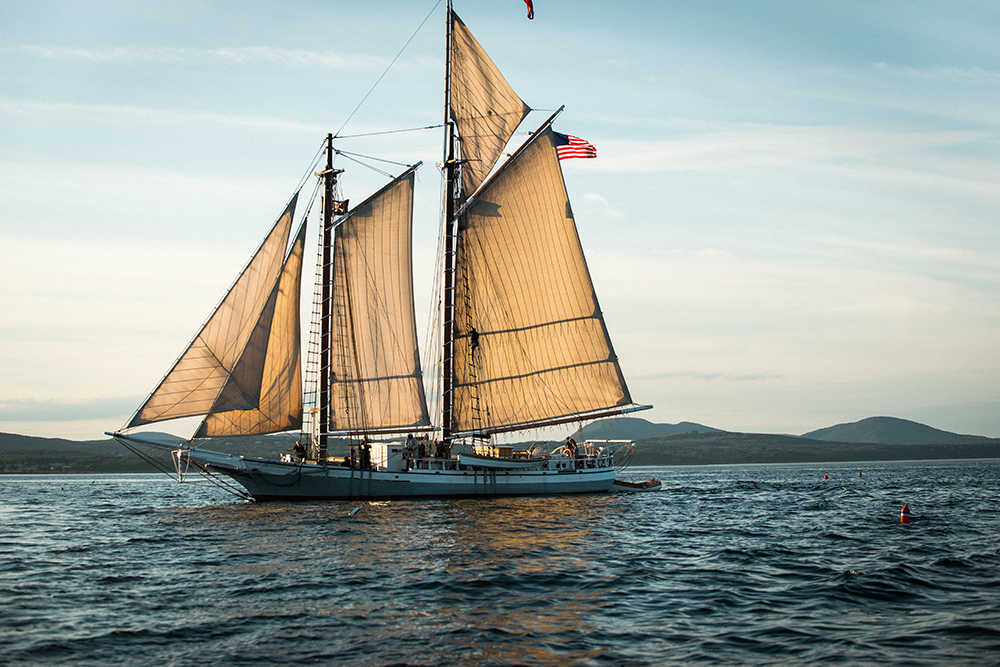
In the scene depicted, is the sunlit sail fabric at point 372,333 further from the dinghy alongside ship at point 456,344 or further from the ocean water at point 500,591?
the ocean water at point 500,591

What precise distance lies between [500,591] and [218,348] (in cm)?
3159

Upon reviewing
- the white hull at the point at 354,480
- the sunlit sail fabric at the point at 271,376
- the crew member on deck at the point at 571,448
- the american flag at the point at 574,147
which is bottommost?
the white hull at the point at 354,480

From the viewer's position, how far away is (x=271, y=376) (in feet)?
169

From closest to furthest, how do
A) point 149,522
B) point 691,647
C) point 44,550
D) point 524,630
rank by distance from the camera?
point 691,647, point 524,630, point 44,550, point 149,522

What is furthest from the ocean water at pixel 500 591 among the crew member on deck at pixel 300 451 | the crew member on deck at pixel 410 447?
the crew member on deck at pixel 410 447

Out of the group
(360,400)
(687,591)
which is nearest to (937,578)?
(687,591)

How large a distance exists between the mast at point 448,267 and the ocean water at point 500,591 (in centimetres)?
1546

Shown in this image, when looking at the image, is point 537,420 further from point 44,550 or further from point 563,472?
point 44,550

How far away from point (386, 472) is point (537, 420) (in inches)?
481

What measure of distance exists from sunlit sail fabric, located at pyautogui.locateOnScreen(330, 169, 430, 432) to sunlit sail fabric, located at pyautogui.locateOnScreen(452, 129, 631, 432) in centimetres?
470

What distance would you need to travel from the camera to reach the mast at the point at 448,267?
192 ft

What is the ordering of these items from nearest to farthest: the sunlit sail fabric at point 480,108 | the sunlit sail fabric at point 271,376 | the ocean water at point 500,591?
the ocean water at point 500,591, the sunlit sail fabric at point 271,376, the sunlit sail fabric at point 480,108

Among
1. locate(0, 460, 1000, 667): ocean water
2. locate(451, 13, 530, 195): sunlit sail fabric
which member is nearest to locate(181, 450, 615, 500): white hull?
locate(0, 460, 1000, 667): ocean water

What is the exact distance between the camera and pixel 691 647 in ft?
56.1
